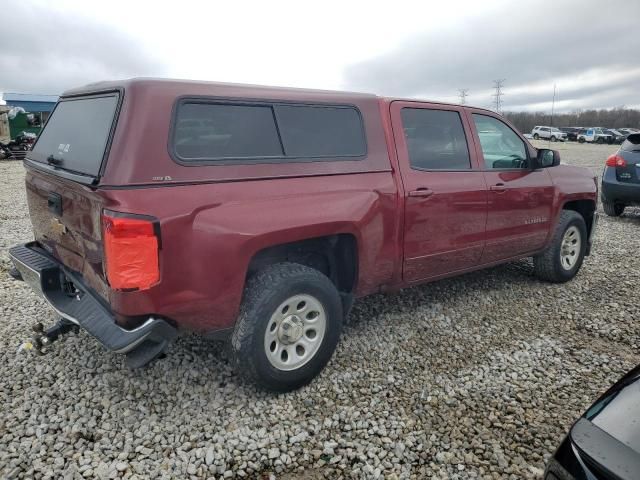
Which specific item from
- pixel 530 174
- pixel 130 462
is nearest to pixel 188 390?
pixel 130 462

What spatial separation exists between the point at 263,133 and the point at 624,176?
7.79 meters

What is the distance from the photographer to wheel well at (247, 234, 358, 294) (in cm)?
313

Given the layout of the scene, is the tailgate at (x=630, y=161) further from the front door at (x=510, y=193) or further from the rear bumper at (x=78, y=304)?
the rear bumper at (x=78, y=304)

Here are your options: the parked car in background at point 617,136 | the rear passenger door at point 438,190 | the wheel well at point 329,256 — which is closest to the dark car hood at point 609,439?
the wheel well at point 329,256

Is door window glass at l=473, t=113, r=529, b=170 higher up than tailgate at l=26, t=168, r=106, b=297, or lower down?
higher up

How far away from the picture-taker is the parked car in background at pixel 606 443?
4.66 feet

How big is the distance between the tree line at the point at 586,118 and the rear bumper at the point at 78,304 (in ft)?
231

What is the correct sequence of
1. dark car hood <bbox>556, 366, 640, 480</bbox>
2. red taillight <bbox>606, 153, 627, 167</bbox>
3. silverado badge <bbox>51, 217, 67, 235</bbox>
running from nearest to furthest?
dark car hood <bbox>556, 366, 640, 480</bbox> → silverado badge <bbox>51, 217, 67, 235</bbox> → red taillight <bbox>606, 153, 627, 167</bbox>

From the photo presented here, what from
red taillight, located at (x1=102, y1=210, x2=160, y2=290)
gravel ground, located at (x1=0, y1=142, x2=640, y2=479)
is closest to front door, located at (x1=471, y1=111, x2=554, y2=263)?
gravel ground, located at (x1=0, y1=142, x2=640, y2=479)

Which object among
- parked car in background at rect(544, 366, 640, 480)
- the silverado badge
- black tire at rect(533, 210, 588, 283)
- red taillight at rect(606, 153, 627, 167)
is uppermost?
the silverado badge

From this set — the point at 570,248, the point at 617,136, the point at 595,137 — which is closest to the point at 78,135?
the point at 570,248

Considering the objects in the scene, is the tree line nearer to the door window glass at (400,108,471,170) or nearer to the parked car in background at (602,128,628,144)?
the parked car in background at (602,128,628,144)

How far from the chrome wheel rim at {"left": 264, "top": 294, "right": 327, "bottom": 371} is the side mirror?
9.09ft

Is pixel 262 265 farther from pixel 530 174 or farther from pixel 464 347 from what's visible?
pixel 530 174
